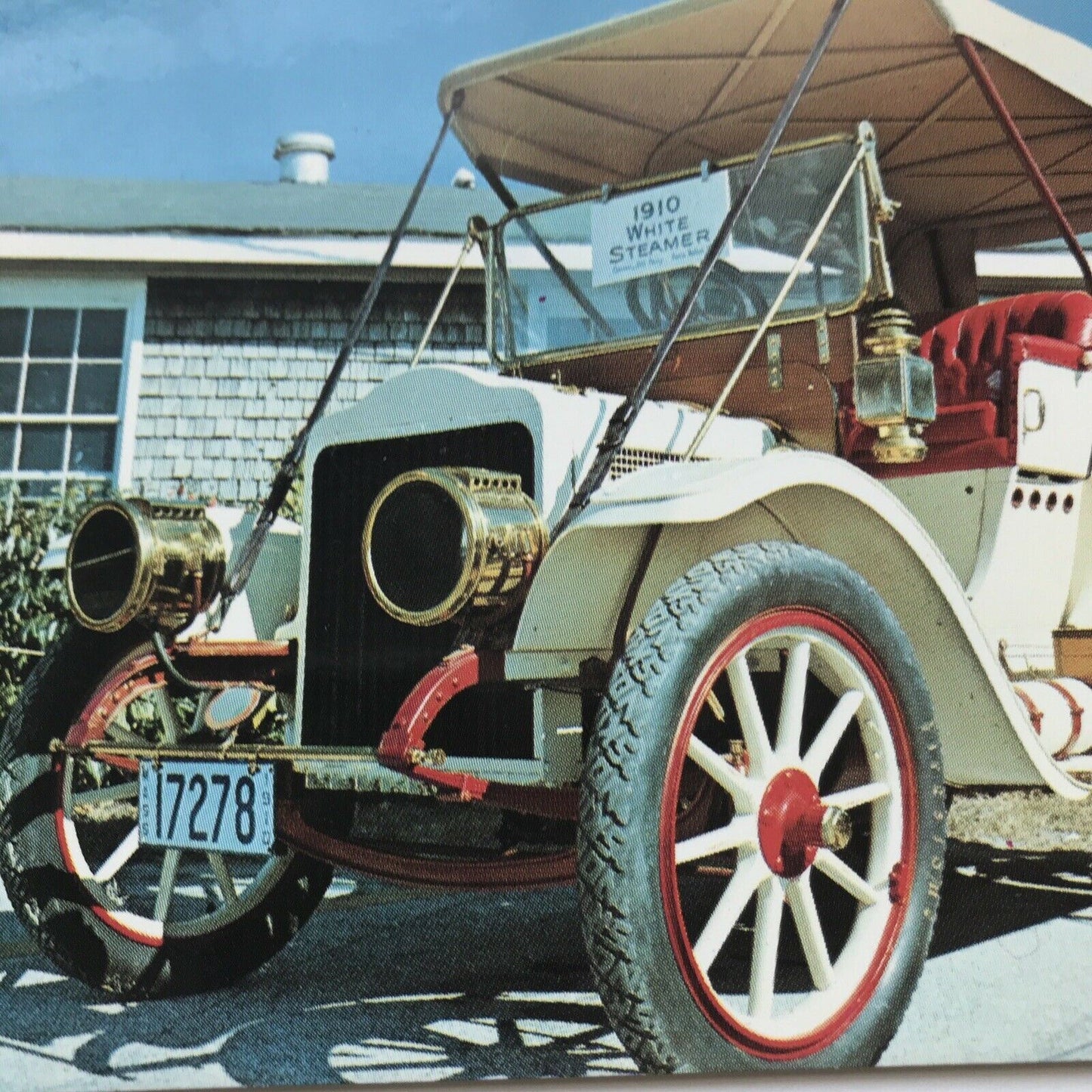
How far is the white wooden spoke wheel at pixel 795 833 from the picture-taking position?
1788 millimetres

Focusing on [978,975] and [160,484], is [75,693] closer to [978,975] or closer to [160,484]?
[978,975]

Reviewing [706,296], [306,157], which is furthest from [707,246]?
[306,157]

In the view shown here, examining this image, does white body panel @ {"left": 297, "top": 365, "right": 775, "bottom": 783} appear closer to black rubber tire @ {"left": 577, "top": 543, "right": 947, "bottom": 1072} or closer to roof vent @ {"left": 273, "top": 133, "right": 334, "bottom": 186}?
black rubber tire @ {"left": 577, "top": 543, "right": 947, "bottom": 1072}

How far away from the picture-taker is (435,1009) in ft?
8.00

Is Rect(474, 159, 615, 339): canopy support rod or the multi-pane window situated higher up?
the multi-pane window

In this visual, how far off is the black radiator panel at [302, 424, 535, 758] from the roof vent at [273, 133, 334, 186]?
150 centimetres

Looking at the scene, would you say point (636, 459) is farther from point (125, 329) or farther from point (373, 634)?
point (125, 329)

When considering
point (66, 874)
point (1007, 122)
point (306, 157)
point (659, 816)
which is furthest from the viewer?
point (306, 157)

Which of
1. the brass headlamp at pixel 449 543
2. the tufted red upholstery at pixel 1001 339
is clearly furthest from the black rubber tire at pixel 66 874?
the tufted red upholstery at pixel 1001 339

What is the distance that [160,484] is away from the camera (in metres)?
5.85

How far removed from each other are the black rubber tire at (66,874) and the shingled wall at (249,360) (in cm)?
331

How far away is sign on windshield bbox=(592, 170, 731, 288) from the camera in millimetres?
2695

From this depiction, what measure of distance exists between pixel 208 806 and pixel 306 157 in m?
3.95

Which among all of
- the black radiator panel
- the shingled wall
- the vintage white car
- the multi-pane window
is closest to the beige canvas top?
the vintage white car
